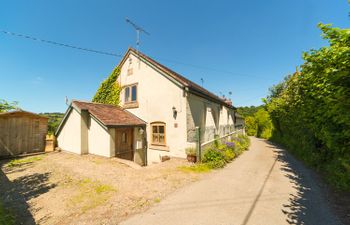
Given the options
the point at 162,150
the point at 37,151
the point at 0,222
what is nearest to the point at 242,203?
the point at 0,222

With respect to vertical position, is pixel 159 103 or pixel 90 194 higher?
pixel 159 103

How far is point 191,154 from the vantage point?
981 cm

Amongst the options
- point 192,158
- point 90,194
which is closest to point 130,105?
point 192,158

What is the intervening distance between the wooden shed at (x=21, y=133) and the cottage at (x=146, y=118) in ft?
4.81

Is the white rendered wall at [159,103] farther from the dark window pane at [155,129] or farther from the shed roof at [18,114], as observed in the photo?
the shed roof at [18,114]

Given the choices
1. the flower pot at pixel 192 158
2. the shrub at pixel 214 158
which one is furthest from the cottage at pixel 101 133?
the shrub at pixel 214 158

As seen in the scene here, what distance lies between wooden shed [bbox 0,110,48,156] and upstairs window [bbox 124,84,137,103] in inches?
279

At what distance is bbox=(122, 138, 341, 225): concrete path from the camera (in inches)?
167

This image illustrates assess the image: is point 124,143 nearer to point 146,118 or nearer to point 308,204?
point 146,118

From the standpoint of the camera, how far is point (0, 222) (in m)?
3.48

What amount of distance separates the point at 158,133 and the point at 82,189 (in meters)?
6.65

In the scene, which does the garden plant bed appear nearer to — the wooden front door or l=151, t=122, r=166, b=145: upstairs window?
the wooden front door

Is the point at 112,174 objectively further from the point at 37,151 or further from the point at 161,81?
the point at 37,151

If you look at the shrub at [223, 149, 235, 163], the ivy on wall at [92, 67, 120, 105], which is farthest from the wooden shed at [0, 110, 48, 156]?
the shrub at [223, 149, 235, 163]
